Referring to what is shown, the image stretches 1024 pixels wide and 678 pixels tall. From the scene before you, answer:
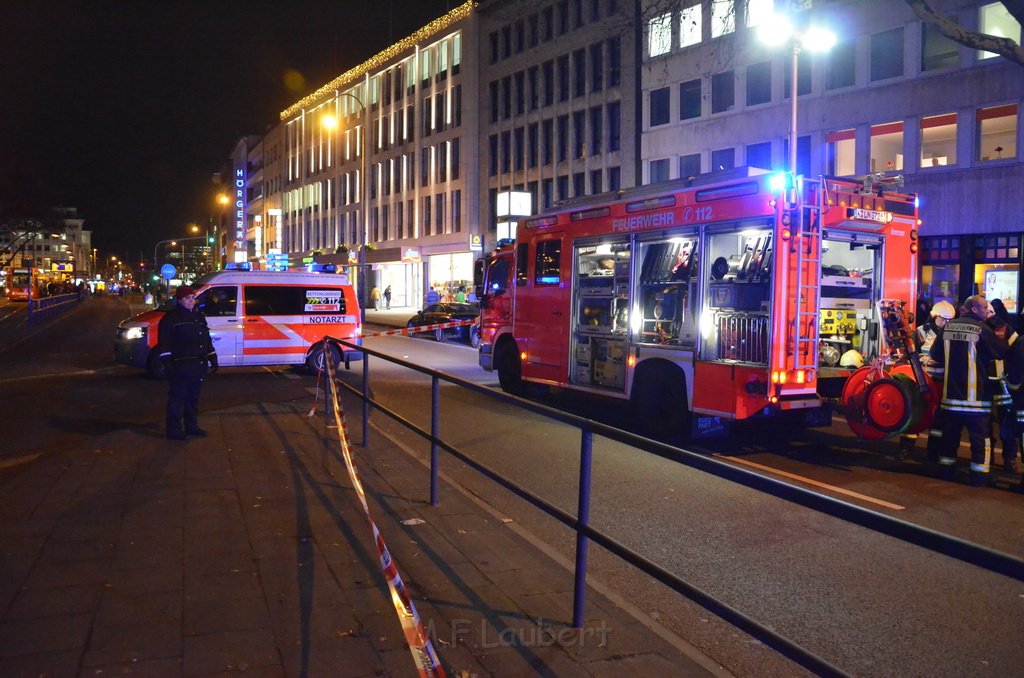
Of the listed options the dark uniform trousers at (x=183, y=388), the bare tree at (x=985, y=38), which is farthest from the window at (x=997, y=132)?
the dark uniform trousers at (x=183, y=388)

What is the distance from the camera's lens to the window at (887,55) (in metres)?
26.1

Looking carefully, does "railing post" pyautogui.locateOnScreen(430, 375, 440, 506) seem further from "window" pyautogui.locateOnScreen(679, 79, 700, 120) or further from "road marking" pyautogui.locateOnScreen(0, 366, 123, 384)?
"window" pyautogui.locateOnScreen(679, 79, 700, 120)

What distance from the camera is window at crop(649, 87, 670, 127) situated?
115ft

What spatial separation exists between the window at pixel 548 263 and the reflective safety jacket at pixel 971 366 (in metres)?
5.81

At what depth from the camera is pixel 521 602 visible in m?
4.54

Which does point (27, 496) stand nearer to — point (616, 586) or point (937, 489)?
point (616, 586)

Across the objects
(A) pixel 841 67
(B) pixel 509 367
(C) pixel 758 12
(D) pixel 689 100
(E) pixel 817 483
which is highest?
(C) pixel 758 12

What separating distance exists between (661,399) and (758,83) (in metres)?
23.8

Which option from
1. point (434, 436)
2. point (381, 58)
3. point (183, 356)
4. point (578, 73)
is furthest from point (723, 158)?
Answer: point (381, 58)

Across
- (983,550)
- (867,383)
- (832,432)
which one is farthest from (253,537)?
(832,432)

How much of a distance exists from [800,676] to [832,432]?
306 inches

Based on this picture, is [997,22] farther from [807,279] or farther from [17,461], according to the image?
[17,461]

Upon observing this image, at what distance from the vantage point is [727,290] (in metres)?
9.55

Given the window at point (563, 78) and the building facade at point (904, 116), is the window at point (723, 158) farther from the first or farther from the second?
the window at point (563, 78)
